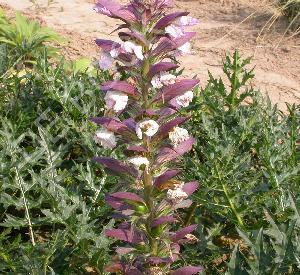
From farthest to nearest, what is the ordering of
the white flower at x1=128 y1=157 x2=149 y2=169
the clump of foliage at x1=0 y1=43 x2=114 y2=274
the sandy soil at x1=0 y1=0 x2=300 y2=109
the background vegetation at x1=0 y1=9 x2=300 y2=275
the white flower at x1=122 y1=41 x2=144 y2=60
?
the sandy soil at x1=0 y1=0 x2=300 y2=109
the clump of foliage at x1=0 y1=43 x2=114 y2=274
the background vegetation at x1=0 y1=9 x2=300 y2=275
the white flower at x1=128 y1=157 x2=149 y2=169
the white flower at x1=122 y1=41 x2=144 y2=60

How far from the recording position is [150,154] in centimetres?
187

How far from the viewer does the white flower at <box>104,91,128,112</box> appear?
1.75 metres

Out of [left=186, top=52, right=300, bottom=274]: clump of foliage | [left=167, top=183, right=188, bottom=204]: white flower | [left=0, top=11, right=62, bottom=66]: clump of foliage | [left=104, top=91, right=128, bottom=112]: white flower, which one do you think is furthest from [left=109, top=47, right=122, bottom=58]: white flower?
[left=0, top=11, right=62, bottom=66]: clump of foliage

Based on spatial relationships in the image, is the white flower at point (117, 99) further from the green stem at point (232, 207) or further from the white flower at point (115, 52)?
the green stem at point (232, 207)

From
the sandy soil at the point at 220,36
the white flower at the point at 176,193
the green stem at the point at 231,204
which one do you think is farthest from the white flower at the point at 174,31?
the sandy soil at the point at 220,36

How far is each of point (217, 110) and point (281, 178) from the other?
0.90 m

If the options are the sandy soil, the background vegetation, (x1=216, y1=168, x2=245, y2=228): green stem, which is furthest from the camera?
the sandy soil

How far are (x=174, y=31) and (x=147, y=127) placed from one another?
0.99ft

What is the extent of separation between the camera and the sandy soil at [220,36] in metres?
5.96

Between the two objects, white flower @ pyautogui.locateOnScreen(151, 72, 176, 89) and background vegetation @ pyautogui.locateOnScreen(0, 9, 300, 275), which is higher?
white flower @ pyautogui.locateOnScreen(151, 72, 176, 89)

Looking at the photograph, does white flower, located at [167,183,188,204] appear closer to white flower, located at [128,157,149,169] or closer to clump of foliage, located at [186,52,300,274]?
white flower, located at [128,157,149,169]

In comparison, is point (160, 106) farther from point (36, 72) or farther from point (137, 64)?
point (36, 72)

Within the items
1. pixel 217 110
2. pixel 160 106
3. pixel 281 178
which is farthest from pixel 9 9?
pixel 160 106

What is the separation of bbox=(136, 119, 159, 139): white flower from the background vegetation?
57 centimetres
